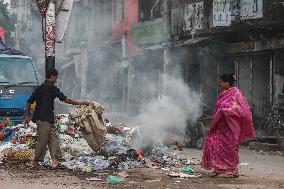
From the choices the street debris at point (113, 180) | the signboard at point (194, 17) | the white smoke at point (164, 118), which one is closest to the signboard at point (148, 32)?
the signboard at point (194, 17)

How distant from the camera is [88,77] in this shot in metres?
34.0

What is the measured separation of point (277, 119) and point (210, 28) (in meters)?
6.15

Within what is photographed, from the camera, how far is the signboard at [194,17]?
846 inches

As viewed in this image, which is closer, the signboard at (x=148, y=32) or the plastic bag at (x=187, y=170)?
the plastic bag at (x=187, y=170)

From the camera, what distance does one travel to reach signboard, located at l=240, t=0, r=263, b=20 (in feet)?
59.8

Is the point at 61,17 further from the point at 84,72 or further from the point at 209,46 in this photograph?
the point at 84,72

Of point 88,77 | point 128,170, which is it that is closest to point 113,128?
point 128,170

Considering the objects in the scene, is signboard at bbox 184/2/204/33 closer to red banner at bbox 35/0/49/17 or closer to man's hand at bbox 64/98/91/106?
red banner at bbox 35/0/49/17

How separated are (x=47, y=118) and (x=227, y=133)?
306 centimetres

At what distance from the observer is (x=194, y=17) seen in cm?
2203

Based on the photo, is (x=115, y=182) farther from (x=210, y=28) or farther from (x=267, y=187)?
(x=210, y=28)

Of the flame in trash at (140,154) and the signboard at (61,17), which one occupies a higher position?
the signboard at (61,17)

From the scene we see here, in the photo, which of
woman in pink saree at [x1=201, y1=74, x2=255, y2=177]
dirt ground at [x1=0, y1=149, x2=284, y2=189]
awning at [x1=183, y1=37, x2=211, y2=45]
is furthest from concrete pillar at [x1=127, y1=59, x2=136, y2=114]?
woman in pink saree at [x1=201, y1=74, x2=255, y2=177]

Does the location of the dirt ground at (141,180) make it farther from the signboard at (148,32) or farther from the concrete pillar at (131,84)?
the concrete pillar at (131,84)
